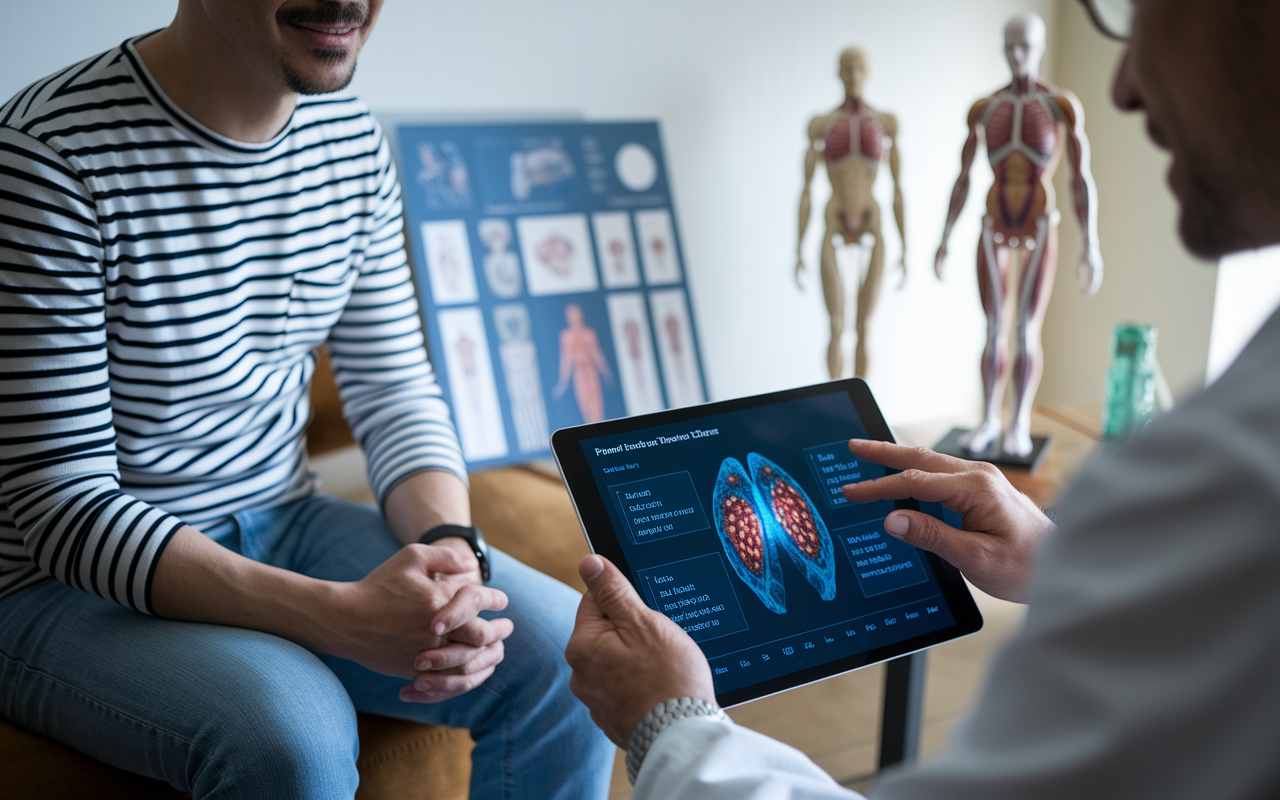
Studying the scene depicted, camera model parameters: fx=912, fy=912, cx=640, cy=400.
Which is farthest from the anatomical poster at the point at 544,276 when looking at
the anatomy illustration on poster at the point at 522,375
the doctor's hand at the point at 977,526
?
the doctor's hand at the point at 977,526

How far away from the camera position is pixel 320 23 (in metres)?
1.11

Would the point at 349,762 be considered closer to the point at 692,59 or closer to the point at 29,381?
the point at 29,381

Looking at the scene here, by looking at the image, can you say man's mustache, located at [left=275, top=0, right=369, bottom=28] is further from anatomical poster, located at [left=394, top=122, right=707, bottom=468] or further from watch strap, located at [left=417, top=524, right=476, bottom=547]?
anatomical poster, located at [left=394, top=122, right=707, bottom=468]

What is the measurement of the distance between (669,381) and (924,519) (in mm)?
1380

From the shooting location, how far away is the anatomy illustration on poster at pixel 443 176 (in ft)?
6.77

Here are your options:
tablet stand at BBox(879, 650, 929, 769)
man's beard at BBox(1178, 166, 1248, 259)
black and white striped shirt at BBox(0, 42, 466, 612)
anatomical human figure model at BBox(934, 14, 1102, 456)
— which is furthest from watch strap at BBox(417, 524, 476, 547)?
anatomical human figure model at BBox(934, 14, 1102, 456)

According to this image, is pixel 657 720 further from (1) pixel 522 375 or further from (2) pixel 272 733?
(1) pixel 522 375

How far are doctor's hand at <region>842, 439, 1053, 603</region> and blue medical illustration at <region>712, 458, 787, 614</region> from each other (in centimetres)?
12

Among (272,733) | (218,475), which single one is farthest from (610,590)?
(218,475)

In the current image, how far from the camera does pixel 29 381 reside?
→ 990 millimetres

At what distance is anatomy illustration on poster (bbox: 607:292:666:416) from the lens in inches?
88.3

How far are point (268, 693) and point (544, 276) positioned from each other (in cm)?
137

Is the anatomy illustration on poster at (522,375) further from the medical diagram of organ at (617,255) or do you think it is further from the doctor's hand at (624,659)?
the doctor's hand at (624,659)

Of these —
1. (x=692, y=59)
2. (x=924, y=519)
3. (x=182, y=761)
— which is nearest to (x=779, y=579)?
(x=924, y=519)
